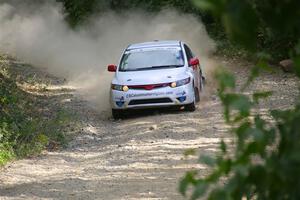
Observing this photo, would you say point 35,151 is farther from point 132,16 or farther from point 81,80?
point 132,16

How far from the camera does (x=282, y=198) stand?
1793 millimetres

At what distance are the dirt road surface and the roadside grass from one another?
0.81 feet

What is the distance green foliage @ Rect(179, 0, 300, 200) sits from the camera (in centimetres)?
163

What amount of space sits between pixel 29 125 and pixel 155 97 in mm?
2812

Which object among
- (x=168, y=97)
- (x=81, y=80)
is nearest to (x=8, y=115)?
(x=168, y=97)

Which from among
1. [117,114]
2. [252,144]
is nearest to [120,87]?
[117,114]

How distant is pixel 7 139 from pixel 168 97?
3.81m

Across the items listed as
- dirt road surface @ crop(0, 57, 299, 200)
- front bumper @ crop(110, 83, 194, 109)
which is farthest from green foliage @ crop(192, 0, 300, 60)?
front bumper @ crop(110, 83, 194, 109)

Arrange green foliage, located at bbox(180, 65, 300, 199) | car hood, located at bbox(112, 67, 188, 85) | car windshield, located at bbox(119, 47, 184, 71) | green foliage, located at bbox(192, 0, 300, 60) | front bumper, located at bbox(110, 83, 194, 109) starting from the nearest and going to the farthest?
green foliage, located at bbox(192, 0, 300, 60) → green foliage, located at bbox(180, 65, 300, 199) → front bumper, located at bbox(110, 83, 194, 109) → car hood, located at bbox(112, 67, 188, 85) → car windshield, located at bbox(119, 47, 184, 71)

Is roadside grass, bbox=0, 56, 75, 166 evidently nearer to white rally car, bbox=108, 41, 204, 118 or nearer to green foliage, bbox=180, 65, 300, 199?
white rally car, bbox=108, 41, 204, 118

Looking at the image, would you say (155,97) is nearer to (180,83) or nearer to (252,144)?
(180,83)

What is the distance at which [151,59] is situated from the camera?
13750mm

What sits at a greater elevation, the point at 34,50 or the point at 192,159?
the point at 192,159

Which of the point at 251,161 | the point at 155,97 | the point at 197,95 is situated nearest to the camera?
the point at 251,161
